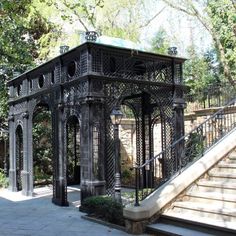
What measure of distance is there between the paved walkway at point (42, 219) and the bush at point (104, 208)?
24cm

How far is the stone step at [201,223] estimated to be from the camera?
6.31m

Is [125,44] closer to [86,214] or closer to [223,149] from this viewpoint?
[223,149]

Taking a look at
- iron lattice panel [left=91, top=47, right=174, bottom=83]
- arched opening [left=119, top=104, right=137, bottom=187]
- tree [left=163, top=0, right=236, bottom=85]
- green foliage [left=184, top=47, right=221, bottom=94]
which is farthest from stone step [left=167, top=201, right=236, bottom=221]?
green foliage [left=184, top=47, right=221, bottom=94]

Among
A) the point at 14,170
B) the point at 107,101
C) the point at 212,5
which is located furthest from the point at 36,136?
the point at 212,5

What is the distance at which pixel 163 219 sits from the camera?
747 cm

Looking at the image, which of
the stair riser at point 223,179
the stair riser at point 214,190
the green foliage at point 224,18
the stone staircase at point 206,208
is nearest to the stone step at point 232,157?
the stone staircase at point 206,208

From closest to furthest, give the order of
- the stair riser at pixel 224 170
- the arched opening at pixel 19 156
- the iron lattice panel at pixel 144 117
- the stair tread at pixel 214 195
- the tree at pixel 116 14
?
the stair tread at pixel 214 195 < the stair riser at pixel 224 170 < the iron lattice panel at pixel 144 117 < the tree at pixel 116 14 < the arched opening at pixel 19 156

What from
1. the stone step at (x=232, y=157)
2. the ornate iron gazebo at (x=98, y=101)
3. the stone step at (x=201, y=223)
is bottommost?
the stone step at (x=201, y=223)

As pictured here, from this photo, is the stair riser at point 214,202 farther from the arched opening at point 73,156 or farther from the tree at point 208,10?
the arched opening at point 73,156

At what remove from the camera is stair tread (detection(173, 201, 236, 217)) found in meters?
6.82

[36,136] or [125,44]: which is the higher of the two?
[125,44]

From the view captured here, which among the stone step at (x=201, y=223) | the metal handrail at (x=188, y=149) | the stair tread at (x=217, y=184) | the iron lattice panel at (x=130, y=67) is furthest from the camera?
the metal handrail at (x=188, y=149)

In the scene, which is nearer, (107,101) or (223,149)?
(223,149)

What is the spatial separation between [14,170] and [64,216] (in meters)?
5.37
